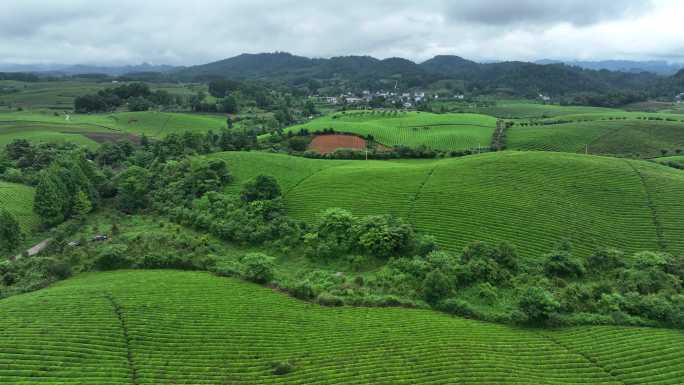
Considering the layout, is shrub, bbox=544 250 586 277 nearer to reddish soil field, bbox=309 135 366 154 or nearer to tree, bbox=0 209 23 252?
reddish soil field, bbox=309 135 366 154

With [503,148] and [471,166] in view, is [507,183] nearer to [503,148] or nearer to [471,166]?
[471,166]

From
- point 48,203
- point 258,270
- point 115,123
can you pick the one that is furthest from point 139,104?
point 258,270

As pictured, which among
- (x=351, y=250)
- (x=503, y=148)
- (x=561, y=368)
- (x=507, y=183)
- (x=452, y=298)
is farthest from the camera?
(x=503, y=148)

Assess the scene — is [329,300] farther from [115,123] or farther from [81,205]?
[115,123]

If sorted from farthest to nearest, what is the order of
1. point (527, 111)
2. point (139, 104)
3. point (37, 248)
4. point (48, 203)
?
point (527, 111) < point (139, 104) < point (48, 203) < point (37, 248)

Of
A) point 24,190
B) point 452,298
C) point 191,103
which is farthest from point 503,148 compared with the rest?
point 191,103

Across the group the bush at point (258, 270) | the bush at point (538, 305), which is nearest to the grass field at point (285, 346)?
the bush at point (538, 305)
